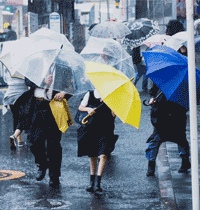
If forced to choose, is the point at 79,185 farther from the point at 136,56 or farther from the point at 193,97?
the point at 136,56

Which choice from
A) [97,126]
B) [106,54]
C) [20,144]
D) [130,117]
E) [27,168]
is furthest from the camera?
[20,144]

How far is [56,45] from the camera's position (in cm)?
596

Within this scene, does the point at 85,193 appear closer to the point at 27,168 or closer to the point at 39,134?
the point at 39,134

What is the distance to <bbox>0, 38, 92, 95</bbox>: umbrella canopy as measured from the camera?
5.78 meters

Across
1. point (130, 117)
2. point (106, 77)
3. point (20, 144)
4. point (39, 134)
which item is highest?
point (106, 77)

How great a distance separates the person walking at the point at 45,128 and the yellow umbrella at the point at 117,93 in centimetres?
82

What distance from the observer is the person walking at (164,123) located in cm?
686

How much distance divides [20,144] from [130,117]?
442cm

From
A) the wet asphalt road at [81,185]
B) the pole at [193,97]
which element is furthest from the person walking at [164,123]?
the pole at [193,97]

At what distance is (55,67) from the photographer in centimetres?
579

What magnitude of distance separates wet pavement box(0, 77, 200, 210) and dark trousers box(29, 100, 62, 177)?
0.36 m

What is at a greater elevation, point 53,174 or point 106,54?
point 106,54

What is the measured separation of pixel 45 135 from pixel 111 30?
31.0 feet

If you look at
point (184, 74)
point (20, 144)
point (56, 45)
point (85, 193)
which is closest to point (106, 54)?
point (56, 45)
